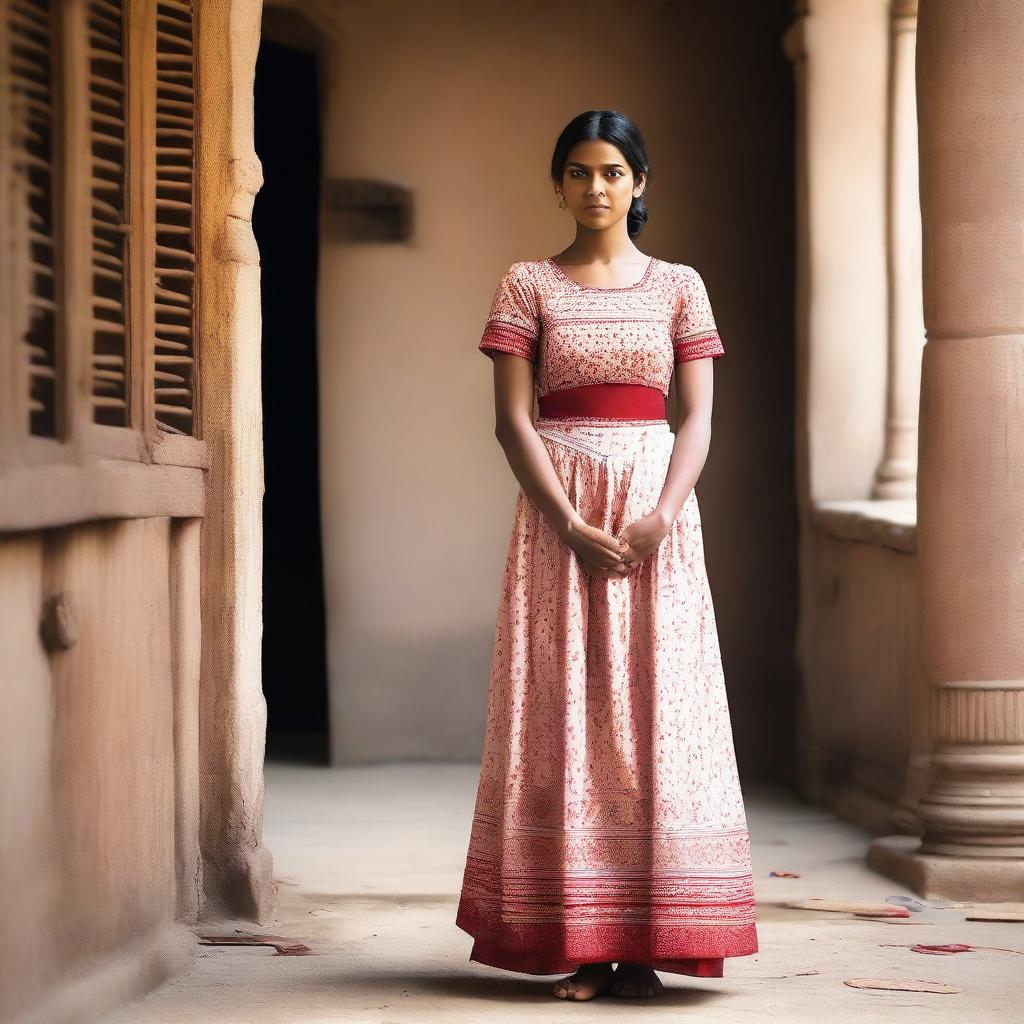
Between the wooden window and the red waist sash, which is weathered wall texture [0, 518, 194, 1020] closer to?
the wooden window

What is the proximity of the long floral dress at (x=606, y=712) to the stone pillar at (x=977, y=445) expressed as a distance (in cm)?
148

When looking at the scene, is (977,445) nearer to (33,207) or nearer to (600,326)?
(600,326)

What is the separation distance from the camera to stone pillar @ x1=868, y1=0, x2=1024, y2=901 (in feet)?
17.3

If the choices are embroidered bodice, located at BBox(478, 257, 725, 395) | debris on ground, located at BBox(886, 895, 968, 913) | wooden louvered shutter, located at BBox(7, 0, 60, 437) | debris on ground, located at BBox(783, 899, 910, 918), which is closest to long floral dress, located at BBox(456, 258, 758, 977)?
embroidered bodice, located at BBox(478, 257, 725, 395)

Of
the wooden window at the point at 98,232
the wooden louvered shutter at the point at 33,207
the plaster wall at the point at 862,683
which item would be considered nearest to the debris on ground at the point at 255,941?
the wooden window at the point at 98,232

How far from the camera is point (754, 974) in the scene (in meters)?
4.29

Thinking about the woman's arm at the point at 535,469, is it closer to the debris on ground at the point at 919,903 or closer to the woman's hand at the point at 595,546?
the woman's hand at the point at 595,546

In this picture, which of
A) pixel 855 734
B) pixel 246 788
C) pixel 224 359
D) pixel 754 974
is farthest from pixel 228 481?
pixel 855 734

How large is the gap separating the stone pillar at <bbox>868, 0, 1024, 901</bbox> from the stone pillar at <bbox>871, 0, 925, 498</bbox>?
5.73 ft

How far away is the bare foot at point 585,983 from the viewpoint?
3.97 m

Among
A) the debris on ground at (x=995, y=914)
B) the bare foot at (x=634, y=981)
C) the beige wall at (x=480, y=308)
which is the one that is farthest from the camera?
the beige wall at (x=480, y=308)

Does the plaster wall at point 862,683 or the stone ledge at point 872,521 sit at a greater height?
the stone ledge at point 872,521

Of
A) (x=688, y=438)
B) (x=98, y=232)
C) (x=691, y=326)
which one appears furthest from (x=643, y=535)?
(x=98, y=232)

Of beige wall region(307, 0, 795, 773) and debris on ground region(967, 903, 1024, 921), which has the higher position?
beige wall region(307, 0, 795, 773)
